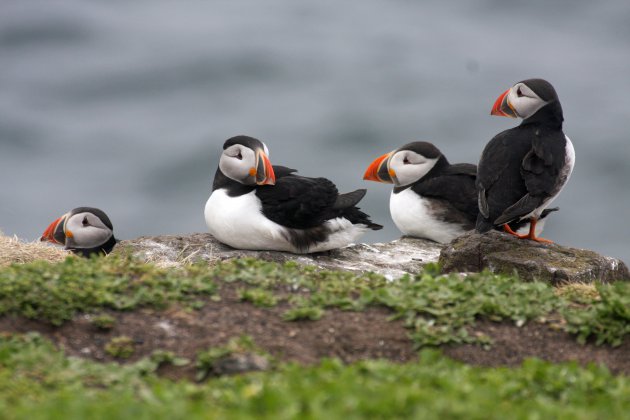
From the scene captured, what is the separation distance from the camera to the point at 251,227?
33.7 feet

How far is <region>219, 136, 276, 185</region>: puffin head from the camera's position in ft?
34.0

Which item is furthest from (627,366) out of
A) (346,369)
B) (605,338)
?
(346,369)

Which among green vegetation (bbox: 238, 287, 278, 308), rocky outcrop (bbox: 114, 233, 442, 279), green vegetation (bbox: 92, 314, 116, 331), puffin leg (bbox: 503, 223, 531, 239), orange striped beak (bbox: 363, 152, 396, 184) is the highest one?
orange striped beak (bbox: 363, 152, 396, 184)

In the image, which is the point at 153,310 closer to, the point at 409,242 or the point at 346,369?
the point at 346,369

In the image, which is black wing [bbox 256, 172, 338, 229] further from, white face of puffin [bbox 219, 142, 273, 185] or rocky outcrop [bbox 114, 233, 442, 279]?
rocky outcrop [bbox 114, 233, 442, 279]

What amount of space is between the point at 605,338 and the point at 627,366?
0.86 feet

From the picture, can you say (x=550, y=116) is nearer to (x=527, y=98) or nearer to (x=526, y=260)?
(x=527, y=98)

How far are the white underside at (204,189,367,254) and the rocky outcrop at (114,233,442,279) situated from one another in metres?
0.10

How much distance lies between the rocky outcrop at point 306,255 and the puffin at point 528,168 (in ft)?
3.31

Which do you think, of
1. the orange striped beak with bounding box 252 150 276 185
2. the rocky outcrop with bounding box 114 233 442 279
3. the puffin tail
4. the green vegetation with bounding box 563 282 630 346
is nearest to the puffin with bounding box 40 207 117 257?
the rocky outcrop with bounding box 114 233 442 279

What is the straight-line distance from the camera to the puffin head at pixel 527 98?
9.95 meters

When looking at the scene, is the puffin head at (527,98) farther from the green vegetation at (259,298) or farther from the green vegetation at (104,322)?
the green vegetation at (104,322)

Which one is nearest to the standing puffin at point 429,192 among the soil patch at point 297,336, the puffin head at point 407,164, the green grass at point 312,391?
the puffin head at point 407,164

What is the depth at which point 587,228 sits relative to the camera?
2359 cm
